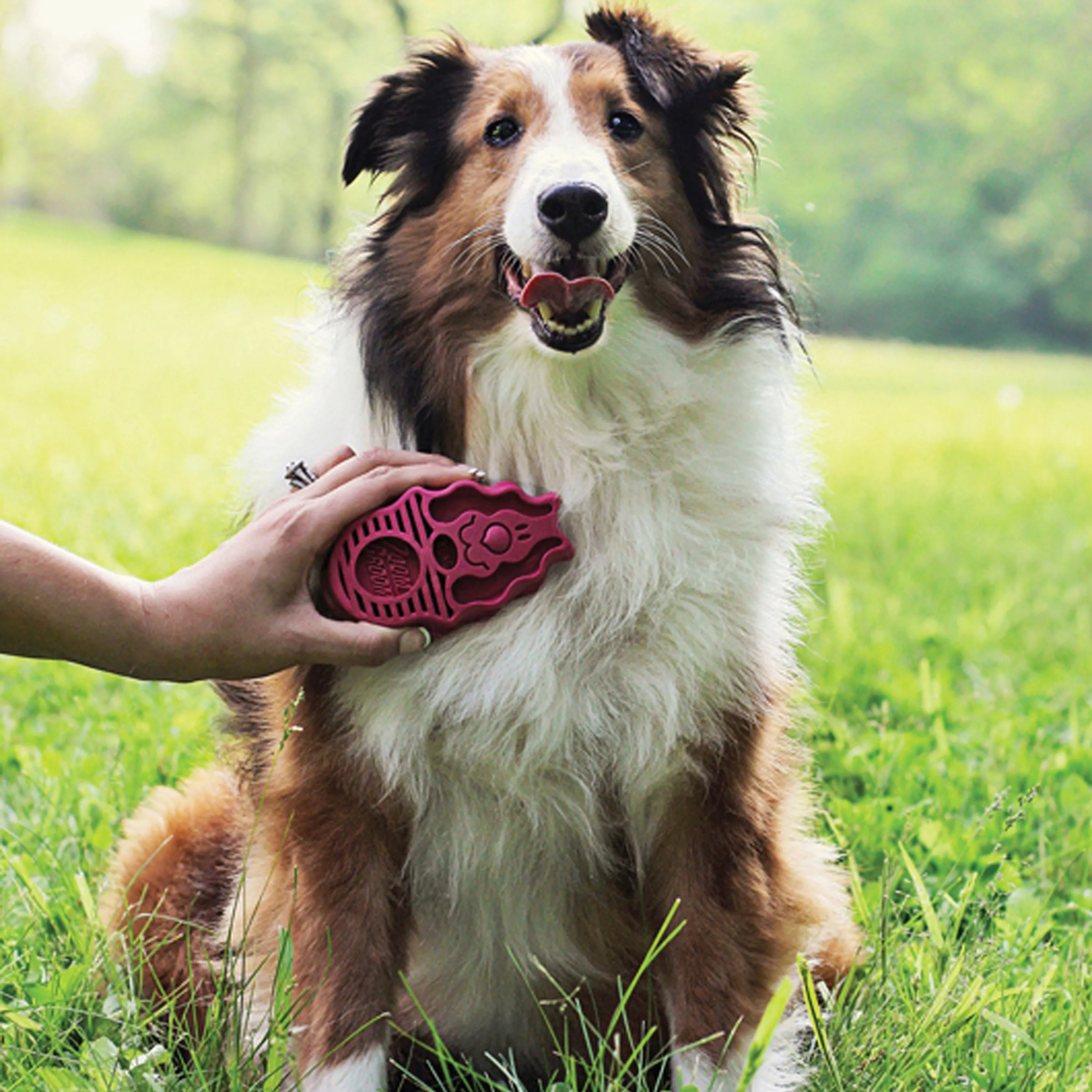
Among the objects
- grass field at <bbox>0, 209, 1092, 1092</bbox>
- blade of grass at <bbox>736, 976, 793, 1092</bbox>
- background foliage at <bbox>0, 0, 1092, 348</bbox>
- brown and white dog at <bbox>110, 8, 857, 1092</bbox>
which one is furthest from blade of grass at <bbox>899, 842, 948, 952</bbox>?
background foliage at <bbox>0, 0, 1092, 348</bbox>

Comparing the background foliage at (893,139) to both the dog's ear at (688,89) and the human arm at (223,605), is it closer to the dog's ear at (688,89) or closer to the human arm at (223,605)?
the dog's ear at (688,89)

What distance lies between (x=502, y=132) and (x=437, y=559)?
0.90 meters

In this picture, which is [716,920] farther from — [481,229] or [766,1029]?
[481,229]

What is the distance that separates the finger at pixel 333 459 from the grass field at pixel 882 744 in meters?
0.70

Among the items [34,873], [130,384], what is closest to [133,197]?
[130,384]

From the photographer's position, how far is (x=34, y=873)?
2.85 metres

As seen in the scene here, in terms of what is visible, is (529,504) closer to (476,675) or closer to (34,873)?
(476,675)

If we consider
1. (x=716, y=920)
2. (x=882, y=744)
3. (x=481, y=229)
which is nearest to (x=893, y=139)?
(x=882, y=744)

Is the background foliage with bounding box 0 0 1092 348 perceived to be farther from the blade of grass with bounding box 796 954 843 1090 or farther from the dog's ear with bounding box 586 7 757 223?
the blade of grass with bounding box 796 954 843 1090

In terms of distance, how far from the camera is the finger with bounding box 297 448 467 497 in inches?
88.4

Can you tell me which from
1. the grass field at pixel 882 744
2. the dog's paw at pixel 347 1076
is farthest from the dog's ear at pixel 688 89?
the dog's paw at pixel 347 1076

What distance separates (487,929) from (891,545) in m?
4.62

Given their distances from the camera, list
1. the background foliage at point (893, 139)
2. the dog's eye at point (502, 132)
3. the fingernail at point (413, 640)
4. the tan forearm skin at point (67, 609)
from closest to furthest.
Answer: the tan forearm skin at point (67, 609) < the fingernail at point (413, 640) < the dog's eye at point (502, 132) < the background foliage at point (893, 139)

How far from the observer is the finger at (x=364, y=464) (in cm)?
225
